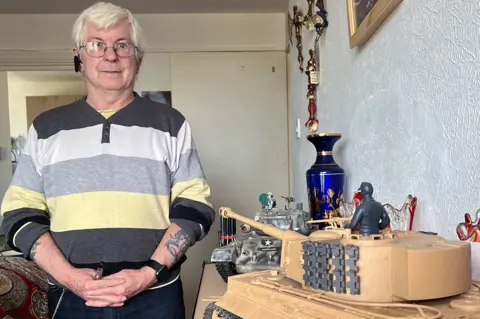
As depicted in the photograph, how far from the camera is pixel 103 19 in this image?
1086 mm

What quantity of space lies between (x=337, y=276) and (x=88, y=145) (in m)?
0.68

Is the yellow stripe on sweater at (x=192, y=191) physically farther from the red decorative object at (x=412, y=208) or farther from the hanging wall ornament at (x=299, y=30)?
the hanging wall ornament at (x=299, y=30)

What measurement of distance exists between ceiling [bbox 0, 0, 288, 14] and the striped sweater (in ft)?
7.21

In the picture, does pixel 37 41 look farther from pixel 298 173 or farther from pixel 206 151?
pixel 298 173

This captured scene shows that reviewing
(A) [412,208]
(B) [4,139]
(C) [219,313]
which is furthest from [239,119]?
(C) [219,313]

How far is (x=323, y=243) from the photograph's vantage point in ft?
2.07

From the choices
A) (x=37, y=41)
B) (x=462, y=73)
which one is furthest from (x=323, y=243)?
(x=37, y=41)

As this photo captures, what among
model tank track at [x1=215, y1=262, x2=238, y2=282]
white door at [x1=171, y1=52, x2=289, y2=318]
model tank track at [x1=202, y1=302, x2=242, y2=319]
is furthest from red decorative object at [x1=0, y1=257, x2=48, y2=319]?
white door at [x1=171, y1=52, x2=289, y2=318]

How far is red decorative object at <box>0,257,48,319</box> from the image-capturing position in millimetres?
1506

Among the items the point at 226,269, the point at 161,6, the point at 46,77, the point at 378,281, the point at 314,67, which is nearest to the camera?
the point at 378,281

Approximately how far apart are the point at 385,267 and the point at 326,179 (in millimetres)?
751

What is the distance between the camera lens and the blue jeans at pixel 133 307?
1037 millimetres

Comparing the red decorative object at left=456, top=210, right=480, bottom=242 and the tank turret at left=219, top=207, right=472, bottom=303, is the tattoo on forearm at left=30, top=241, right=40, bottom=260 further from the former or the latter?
the red decorative object at left=456, top=210, right=480, bottom=242

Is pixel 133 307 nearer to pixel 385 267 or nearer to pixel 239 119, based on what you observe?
pixel 385 267
